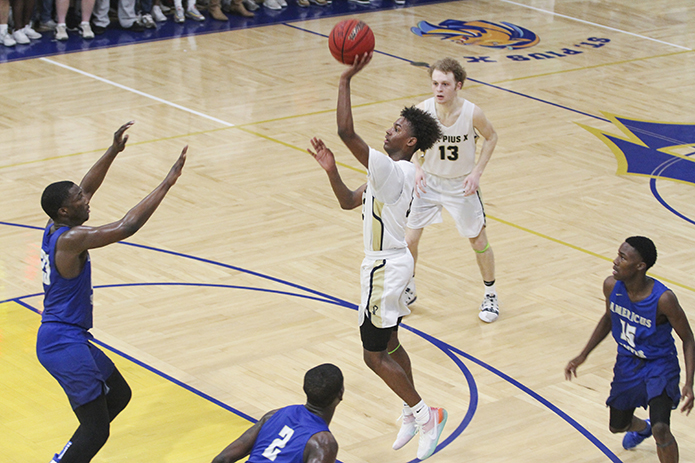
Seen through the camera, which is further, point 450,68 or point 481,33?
point 481,33

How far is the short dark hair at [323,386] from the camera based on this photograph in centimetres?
423

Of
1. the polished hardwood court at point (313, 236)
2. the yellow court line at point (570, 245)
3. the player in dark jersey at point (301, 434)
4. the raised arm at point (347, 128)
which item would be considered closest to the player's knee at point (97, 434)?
the polished hardwood court at point (313, 236)

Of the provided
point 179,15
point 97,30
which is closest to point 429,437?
point 97,30

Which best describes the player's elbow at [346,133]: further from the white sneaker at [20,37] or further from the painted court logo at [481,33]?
the painted court logo at [481,33]

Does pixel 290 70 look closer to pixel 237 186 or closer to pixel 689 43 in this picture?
pixel 237 186

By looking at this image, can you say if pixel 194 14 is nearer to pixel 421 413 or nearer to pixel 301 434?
pixel 421 413

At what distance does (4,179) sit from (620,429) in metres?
6.82

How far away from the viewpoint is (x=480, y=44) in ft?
52.5

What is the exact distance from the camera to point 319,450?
4.03 metres

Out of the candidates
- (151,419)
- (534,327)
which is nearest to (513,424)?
(534,327)

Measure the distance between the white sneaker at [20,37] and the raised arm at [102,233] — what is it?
10.6 metres

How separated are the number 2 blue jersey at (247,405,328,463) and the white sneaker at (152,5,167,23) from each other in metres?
13.0

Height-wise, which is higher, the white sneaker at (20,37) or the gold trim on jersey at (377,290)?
the gold trim on jersey at (377,290)

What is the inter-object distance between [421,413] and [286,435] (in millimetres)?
1702
